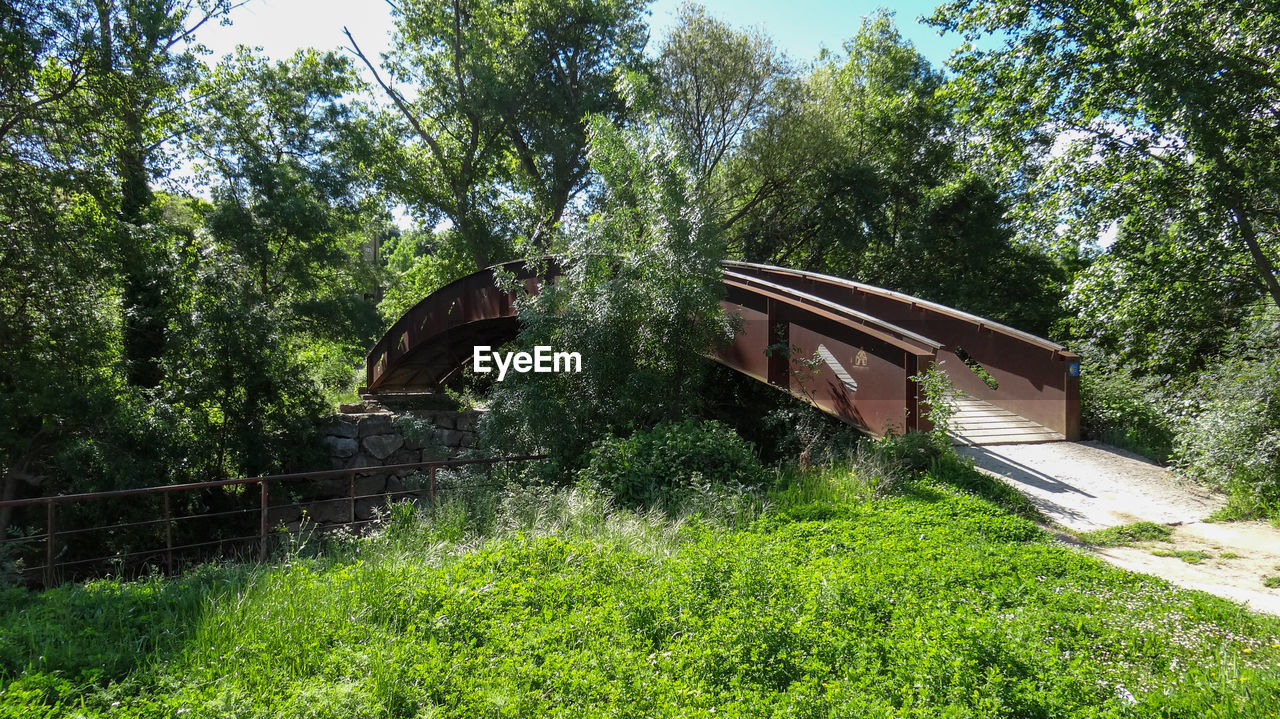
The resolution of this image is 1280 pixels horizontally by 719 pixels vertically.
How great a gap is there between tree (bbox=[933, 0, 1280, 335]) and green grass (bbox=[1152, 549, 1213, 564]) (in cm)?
554

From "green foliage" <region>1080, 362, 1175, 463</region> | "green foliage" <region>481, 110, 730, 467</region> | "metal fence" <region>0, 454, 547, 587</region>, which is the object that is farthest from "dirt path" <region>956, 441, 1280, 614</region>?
"metal fence" <region>0, 454, 547, 587</region>

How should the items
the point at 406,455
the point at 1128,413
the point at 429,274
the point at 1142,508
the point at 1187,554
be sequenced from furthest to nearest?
the point at 429,274
the point at 406,455
the point at 1128,413
the point at 1142,508
the point at 1187,554

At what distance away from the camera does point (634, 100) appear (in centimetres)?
1031

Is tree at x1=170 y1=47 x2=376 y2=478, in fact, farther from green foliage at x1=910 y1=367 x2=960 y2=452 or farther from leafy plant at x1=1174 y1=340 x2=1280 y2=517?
leafy plant at x1=1174 y1=340 x2=1280 y2=517

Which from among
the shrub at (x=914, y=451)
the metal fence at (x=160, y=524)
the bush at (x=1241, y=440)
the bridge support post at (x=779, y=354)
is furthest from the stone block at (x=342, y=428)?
the bush at (x=1241, y=440)

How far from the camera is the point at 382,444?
614 inches

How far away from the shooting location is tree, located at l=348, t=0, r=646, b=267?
21766 millimetres

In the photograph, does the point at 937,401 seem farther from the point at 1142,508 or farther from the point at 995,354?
the point at 995,354

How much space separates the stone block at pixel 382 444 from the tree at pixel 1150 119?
1383 centimetres

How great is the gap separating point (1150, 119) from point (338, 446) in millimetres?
15767

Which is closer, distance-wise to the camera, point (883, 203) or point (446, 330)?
point (446, 330)

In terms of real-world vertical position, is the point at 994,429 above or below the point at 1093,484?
above

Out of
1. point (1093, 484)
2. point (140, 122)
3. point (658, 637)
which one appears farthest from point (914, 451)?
point (140, 122)

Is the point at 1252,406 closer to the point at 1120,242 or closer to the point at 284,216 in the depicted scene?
the point at 1120,242
